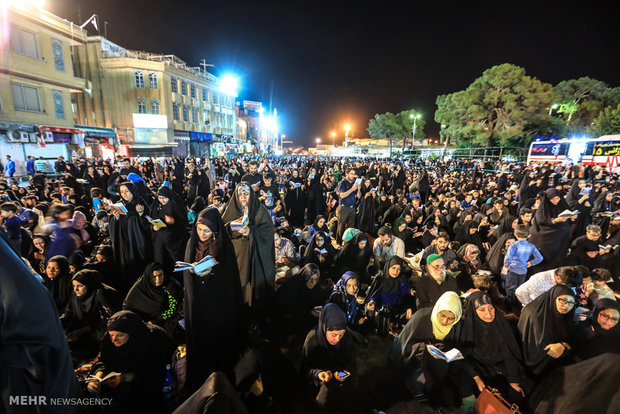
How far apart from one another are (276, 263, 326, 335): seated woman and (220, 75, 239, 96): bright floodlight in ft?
137

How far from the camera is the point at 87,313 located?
Answer: 338 cm

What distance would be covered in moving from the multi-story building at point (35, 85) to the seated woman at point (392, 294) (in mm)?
20714

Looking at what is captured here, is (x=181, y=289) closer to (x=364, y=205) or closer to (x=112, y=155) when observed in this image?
(x=364, y=205)

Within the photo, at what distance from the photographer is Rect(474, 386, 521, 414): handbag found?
2.30m

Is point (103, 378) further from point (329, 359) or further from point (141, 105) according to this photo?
point (141, 105)

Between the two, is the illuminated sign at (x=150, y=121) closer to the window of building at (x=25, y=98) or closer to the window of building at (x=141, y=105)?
the window of building at (x=141, y=105)

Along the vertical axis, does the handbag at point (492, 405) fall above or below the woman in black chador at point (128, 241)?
below

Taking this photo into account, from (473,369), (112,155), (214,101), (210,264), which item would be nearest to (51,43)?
(112,155)

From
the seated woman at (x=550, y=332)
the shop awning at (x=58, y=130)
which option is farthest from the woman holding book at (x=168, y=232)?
the shop awning at (x=58, y=130)

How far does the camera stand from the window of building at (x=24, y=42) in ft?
49.8

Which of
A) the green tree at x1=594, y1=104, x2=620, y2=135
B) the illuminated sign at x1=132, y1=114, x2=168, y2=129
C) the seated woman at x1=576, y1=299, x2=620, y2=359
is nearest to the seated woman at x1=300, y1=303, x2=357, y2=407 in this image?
the seated woman at x1=576, y1=299, x2=620, y2=359

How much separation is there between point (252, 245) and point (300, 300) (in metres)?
1.01

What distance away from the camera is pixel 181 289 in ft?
12.3

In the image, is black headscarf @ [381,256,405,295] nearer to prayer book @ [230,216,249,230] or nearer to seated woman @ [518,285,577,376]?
seated woman @ [518,285,577,376]
